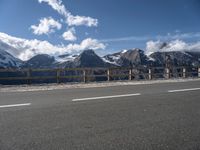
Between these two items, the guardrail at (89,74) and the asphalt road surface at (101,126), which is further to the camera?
the guardrail at (89,74)

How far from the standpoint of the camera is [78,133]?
5.23 meters

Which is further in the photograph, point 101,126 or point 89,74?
point 89,74

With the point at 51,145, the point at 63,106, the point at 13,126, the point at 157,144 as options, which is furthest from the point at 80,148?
the point at 63,106

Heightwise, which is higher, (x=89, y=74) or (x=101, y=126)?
(x=89, y=74)

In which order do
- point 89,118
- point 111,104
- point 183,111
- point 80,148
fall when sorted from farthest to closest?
point 111,104 → point 183,111 → point 89,118 → point 80,148

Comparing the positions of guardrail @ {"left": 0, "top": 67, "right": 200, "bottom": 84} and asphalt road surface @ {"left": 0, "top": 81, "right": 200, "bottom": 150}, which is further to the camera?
guardrail @ {"left": 0, "top": 67, "right": 200, "bottom": 84}

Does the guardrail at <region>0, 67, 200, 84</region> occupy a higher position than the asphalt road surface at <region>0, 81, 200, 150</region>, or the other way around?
the guardrail at <region>0, 67, 200, 84</region>

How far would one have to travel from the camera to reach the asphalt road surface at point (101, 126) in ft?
15.1

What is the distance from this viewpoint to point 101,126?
5.72 m

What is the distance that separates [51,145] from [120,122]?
1903 mm

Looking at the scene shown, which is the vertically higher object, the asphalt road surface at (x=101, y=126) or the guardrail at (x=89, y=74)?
the guardrail at (x=89, y=74)

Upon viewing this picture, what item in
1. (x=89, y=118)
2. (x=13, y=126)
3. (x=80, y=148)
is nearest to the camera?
(x=80, y=148)

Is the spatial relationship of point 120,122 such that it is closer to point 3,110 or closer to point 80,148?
point 80,148

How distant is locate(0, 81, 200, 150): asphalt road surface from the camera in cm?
460
